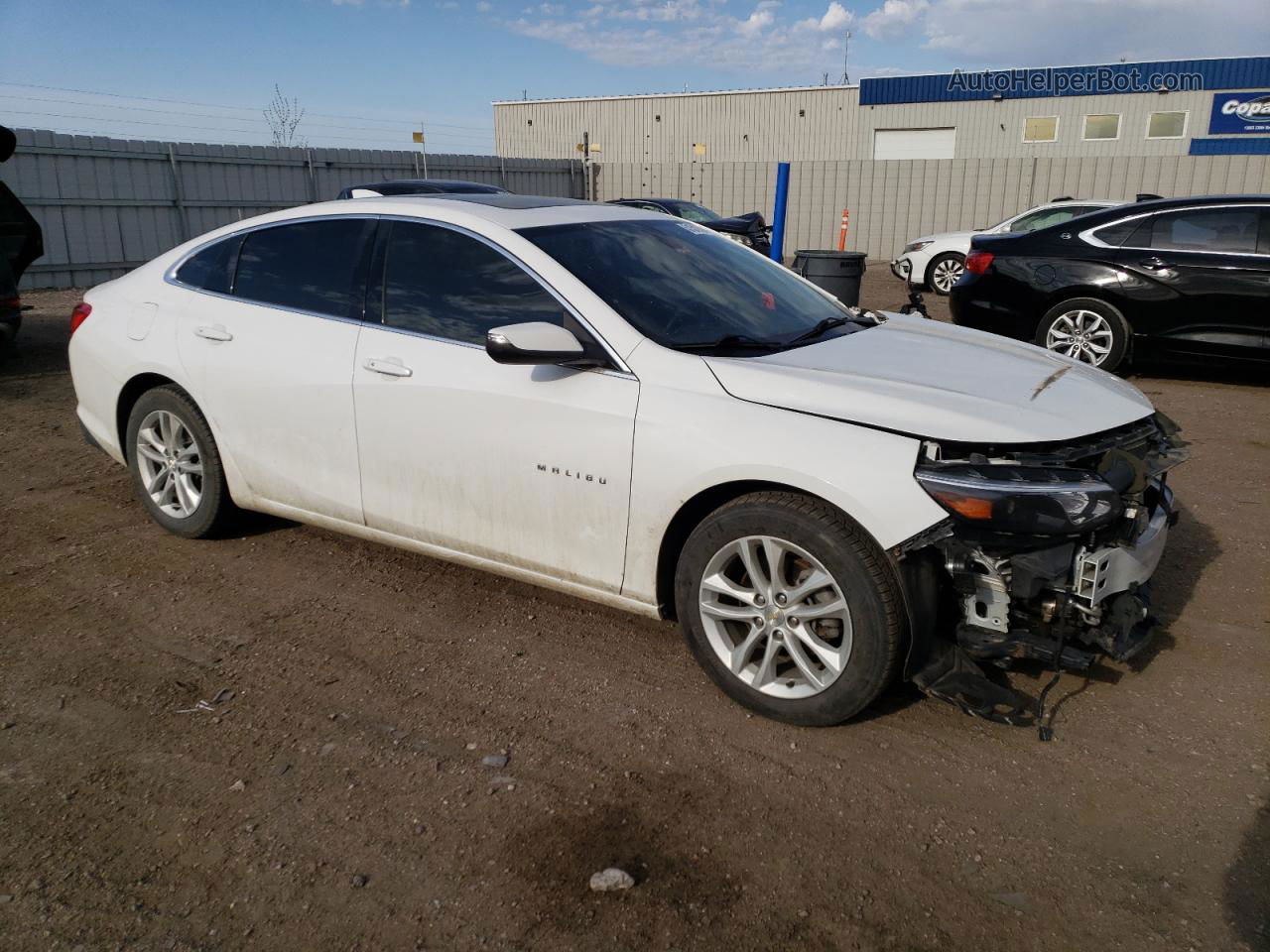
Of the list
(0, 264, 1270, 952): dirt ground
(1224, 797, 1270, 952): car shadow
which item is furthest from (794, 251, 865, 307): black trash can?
(1224, 797, 1270, 952): car shadow

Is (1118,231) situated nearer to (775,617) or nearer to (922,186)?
(775,617)

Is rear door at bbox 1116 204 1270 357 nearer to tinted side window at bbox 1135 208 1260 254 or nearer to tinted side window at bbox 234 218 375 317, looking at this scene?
tinted side window at bbox 1135 208 1260 254

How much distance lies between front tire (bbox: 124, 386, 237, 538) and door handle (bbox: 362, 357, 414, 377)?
1.14m

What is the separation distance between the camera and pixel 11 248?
9.19m

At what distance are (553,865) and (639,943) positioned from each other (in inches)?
14.5

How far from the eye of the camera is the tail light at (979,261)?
8930mm

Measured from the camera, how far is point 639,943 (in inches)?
94.3

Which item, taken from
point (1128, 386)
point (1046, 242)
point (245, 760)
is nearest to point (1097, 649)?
point (1128, 386)

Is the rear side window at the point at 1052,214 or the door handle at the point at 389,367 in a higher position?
the rear side window at the point at 1052,214

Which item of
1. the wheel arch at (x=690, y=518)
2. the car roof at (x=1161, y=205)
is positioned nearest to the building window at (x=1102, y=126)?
the car roof at (x=1161, y=205)

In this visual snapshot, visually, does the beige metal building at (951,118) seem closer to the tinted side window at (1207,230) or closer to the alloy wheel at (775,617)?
the tinted side window at (1207,230)

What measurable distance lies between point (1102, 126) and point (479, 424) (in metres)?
32.2

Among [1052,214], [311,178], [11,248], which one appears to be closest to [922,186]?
[1052,214]

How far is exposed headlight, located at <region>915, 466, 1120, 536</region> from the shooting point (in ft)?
9.66
